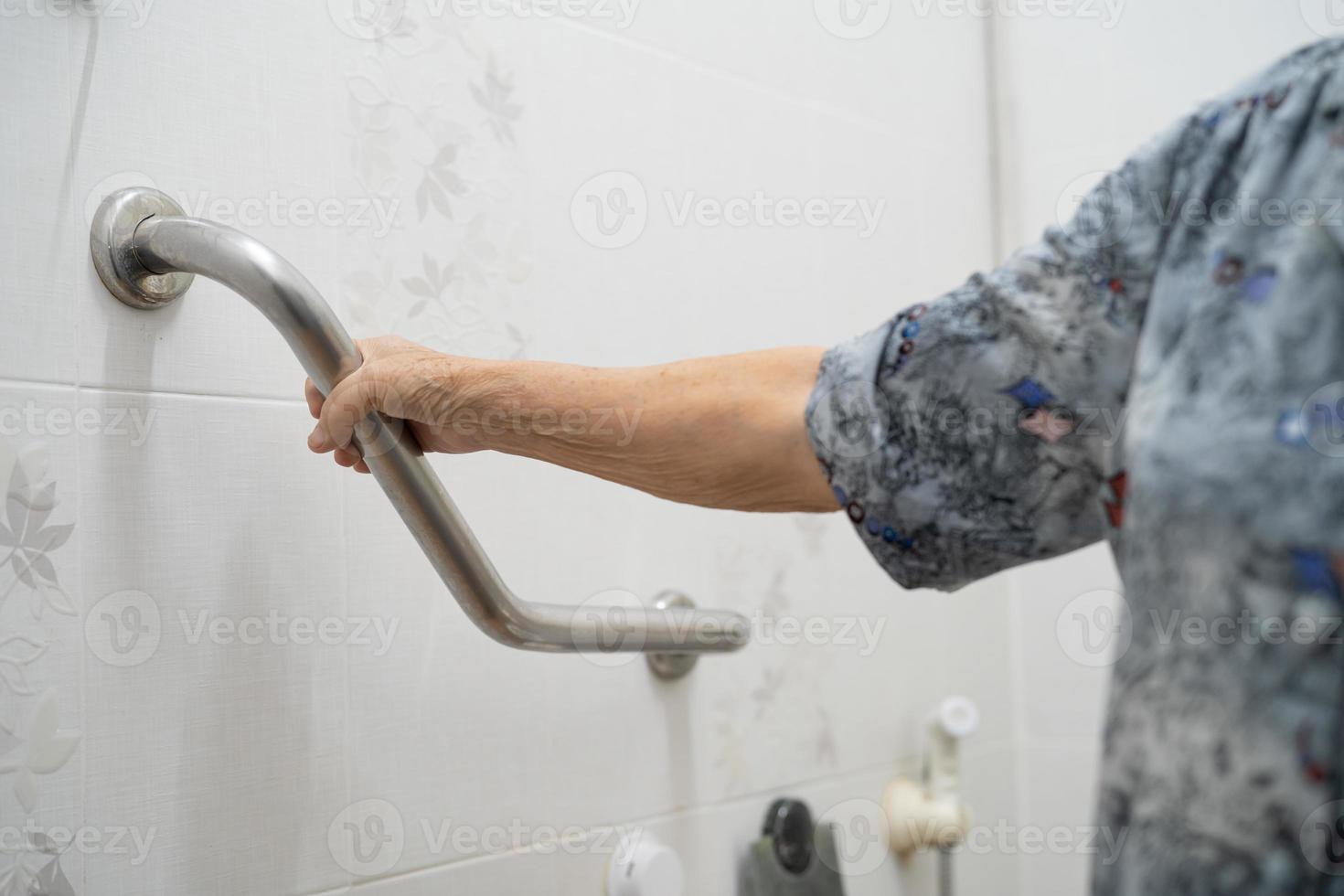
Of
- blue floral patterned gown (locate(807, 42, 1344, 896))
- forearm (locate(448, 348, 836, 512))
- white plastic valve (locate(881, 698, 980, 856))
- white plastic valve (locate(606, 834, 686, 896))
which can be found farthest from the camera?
white plastic valve (locate(881, 698, 980, 856))

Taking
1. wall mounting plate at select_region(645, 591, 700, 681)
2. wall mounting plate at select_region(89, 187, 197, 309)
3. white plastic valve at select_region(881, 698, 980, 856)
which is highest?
wall mounting plate at select_region(89, 187, 197, 309)

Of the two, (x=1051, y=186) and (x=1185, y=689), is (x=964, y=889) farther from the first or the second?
(x=1185, y=689)

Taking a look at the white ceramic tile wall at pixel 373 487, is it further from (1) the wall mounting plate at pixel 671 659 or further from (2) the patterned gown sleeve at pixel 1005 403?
(2) the patterned gown sleeve at pixel 1005 403

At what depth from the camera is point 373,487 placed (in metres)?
0.76

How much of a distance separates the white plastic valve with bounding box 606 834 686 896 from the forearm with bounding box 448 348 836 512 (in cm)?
31

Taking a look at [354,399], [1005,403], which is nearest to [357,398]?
[354,399]

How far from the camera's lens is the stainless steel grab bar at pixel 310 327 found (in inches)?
23.8

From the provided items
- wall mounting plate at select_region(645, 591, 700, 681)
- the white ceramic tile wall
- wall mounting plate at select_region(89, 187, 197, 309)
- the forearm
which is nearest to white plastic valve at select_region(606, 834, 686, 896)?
the white ceramic tile wall

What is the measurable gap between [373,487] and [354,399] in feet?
0.50

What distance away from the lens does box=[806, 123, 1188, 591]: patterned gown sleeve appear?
49 centimetres

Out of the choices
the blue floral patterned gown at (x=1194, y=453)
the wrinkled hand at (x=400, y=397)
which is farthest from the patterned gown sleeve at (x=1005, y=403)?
the wrinkled hand at (x=400, y=397)

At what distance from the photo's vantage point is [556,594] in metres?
0.86

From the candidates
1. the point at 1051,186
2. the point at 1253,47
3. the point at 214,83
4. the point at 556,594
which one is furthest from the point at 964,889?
the point at 214,83

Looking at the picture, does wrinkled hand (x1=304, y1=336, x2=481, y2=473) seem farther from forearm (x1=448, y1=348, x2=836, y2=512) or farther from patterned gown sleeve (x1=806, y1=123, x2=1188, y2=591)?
patterned gown sleeve (x1=806, y1=123, x2=1188, y2=591)
